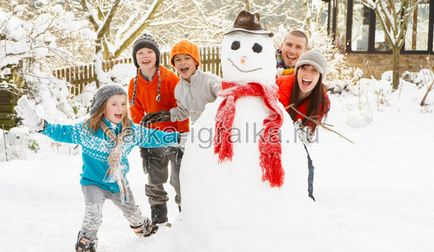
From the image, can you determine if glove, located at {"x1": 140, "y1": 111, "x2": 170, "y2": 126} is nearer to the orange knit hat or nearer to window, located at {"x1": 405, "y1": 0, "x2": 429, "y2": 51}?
the orange knit hat

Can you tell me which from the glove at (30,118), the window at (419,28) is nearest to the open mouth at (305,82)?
the glove at (30,118)

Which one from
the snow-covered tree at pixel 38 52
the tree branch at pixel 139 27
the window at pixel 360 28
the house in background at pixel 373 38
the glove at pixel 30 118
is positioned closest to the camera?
the glove at pixel 30 118

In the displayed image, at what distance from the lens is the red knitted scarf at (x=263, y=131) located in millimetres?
2588

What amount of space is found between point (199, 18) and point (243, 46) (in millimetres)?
11469

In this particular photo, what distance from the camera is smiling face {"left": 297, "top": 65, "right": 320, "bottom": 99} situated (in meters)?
3.27

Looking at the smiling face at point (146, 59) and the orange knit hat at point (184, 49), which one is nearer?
the orange knit hat at point (184, 49)

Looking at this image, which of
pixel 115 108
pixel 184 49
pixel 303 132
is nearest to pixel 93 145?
pixel 115 108

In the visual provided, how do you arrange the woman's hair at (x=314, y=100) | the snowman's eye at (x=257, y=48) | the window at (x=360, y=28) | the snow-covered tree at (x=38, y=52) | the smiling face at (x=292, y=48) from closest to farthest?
1. the snowman's eye at (x=257, y=48)
2. the woman's hair at (x=314, y=100)
3. the smiling face at (x=292, y=48)
4. the snow-covered tree at (x=38, y=52)
5. the window at (x=360, y=28)

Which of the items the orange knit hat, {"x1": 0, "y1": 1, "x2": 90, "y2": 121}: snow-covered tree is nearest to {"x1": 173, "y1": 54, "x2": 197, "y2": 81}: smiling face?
the orange knit hat

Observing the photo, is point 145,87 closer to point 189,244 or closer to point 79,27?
point 189,244

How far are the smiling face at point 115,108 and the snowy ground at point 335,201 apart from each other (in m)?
0.88

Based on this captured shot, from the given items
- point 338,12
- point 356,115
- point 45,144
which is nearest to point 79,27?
point 45,144

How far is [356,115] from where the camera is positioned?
27.7 ft

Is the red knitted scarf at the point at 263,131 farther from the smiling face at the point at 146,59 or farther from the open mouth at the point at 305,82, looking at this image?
the smiling face at the point at 146,59
